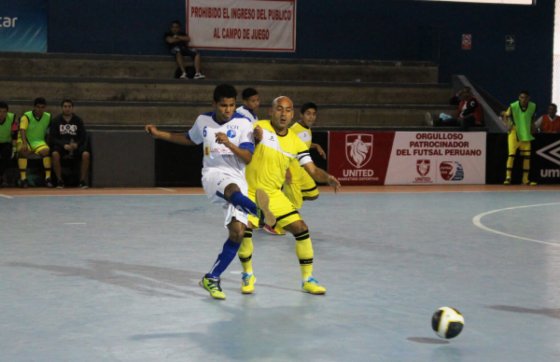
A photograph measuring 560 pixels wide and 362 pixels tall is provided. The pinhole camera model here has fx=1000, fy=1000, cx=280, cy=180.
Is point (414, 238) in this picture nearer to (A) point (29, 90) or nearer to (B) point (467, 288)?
(B) point (467, 288)

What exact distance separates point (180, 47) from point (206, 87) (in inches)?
63.8

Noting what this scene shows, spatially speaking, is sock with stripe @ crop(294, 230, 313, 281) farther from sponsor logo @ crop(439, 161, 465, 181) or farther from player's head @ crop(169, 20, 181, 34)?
player's head @ crop(169, 20, 181, 34)

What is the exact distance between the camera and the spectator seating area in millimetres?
25094

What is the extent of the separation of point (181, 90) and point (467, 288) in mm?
17444

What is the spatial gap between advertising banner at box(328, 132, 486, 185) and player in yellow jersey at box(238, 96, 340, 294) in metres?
13.0

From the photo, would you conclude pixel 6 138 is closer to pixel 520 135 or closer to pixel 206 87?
pixel 206 87

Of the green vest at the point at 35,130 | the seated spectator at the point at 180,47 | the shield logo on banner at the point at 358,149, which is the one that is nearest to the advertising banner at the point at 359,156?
the shield logo on banner at the point at 358,149

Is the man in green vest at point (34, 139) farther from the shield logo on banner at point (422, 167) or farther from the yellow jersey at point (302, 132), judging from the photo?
the yellow jersey at point (302, 132)

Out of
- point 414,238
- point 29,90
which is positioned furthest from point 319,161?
point 414,238

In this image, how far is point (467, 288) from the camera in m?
9.83

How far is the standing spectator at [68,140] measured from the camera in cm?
2108

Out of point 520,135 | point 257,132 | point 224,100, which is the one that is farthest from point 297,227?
point 520,135

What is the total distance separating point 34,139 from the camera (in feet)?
69.8

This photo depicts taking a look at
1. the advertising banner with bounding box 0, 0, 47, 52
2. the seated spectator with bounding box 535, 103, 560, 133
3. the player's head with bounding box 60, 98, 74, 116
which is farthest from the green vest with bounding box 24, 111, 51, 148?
the seated spectator with bounding box 535, 103, 560, 133
